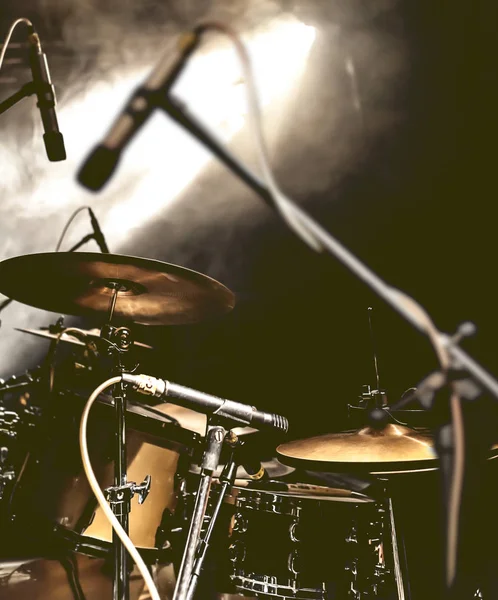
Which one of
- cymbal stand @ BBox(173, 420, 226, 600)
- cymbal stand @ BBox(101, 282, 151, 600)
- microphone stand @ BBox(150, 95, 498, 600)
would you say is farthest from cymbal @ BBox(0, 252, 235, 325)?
microphone stand @ BBox(150, 95, 498, 600)

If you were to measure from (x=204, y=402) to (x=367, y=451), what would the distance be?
0.45m

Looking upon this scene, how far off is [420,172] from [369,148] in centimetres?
23

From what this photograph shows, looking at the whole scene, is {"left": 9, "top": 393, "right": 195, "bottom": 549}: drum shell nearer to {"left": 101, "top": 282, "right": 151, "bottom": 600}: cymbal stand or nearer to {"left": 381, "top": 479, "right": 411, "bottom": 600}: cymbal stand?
{"left": 101, "top": 282, "right": 151, "bottom": 600}: cymbal stand

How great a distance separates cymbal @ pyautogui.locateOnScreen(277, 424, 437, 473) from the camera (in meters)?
1.25

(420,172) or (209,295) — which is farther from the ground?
(420,172)

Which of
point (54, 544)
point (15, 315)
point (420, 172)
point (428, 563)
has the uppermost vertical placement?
point (420, 172)

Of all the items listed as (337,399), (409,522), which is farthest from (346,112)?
(409,522)

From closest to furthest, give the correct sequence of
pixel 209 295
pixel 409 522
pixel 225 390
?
pixel 209 295
pixel 409 522
pixel 225 390

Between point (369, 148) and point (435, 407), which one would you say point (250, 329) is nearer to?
point (369, 148)

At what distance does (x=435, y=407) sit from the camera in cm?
71

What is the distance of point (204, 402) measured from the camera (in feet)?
4.03

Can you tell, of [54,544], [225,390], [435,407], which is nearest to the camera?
[435,407]

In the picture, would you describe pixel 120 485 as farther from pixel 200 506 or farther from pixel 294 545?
pixel 294 545

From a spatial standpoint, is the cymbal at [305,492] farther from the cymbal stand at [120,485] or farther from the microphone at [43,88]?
the microphone at [43,88]
